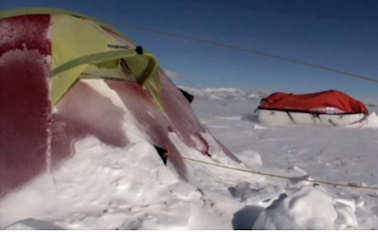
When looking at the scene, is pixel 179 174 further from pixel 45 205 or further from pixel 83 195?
pixel 45 205

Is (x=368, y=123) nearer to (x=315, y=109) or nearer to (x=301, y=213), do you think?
(x=315, y=109)

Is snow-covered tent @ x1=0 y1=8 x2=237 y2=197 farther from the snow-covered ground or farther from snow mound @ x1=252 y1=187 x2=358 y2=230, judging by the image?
snow mound @ x1=252 y1=187 x2=358 y2=230

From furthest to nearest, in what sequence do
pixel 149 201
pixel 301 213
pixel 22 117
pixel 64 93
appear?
pixel 64 93 → pixel 22 117 → pixel 149 201 → pixel 301 213

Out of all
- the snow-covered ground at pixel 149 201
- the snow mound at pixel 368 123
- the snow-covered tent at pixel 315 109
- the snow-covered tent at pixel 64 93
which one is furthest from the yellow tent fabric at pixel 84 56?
the snow mound at pixel 368 123

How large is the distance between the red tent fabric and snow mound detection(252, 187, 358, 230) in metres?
5.77

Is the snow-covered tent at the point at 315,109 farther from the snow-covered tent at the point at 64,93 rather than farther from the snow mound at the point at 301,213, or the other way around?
the snow mound at the point at 301,213

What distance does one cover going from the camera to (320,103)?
7.21 m

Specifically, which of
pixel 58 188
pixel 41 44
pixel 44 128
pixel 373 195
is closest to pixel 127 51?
pixel 41 44

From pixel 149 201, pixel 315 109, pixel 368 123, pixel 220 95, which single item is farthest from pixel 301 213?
pixel 220 95

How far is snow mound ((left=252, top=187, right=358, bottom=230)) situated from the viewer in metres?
1.60

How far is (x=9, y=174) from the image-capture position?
5.82 feet

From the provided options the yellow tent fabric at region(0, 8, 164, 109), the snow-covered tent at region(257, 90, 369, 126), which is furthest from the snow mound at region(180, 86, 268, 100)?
the yellow tent fabric at region(0, 8, 164, 109)

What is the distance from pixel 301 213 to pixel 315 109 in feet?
19.5

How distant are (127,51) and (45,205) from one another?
0.94m
